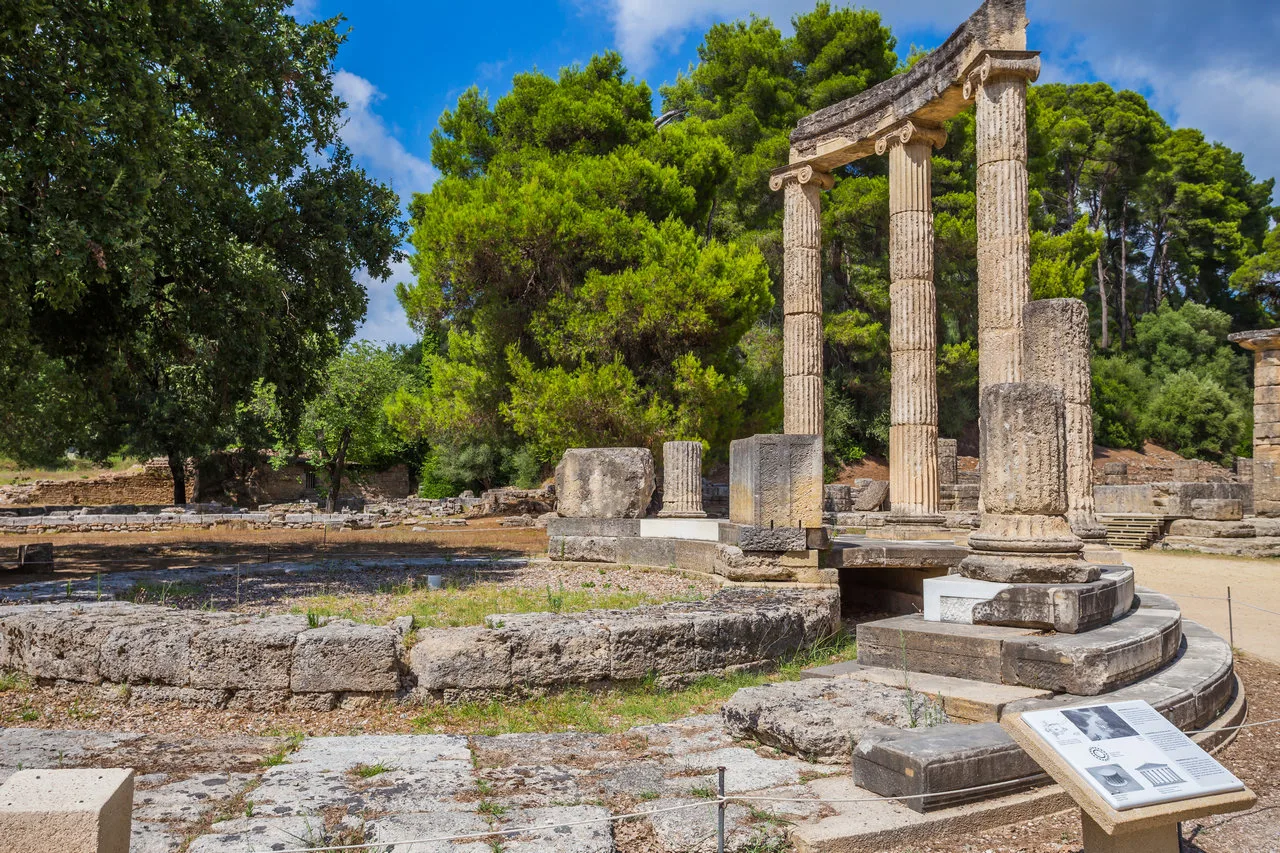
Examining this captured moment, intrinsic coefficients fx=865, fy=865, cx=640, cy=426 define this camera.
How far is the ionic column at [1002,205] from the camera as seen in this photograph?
12.1 meters

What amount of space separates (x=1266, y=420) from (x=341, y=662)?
20646 millimetres

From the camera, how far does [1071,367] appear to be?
9336 millimetres

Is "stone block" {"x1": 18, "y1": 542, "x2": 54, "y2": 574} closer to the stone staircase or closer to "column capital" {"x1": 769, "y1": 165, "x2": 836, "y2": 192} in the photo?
"column capital" {"x1": 769, "y1": 165, "x2": 836, "y2": 192}

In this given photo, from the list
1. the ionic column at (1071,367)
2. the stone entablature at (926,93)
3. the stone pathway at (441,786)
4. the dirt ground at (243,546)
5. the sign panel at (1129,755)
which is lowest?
the stone pathway at (441,786)

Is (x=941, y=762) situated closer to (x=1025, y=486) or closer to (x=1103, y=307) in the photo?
(x=1025, y=486)

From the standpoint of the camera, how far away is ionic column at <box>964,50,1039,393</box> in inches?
478

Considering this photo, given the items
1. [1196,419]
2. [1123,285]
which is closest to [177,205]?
[1196,419]

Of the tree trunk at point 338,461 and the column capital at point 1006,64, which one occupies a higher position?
the column capital at point 1006,64

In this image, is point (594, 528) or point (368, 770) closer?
point (368, 770)

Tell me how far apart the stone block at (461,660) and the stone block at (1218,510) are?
54.7ft

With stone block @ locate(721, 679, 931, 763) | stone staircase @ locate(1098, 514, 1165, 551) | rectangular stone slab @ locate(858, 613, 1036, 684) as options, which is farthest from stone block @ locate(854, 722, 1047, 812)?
stone staircase @ locate(1098, 514, 1165, 551)

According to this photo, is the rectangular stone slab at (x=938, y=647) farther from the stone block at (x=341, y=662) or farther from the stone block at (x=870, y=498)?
the stone block at (x=870, y=498)

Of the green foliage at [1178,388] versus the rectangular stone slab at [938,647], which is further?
the green foliage at [1178,388]

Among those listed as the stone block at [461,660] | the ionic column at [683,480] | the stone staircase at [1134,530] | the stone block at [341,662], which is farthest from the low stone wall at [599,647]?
the stone staircase at [1134,530]
